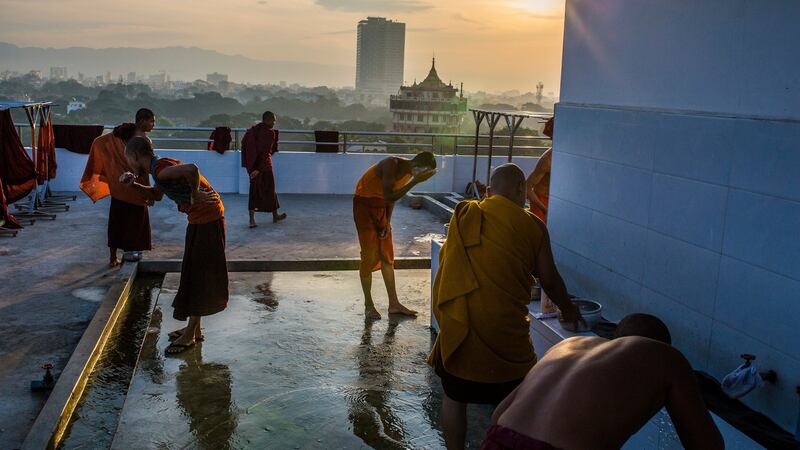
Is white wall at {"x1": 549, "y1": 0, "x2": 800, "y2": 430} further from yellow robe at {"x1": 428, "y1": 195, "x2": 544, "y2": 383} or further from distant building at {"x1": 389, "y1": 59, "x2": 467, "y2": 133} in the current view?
distant building at {"x1": 389, "y1": 59, "x2": 467, "y2": 133}

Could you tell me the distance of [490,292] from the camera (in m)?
3.65

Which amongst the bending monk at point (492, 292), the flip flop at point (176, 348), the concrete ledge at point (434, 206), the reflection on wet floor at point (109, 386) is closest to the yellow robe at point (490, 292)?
the bending monk at point (492, 292)

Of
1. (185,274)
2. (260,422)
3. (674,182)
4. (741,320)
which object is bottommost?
(260,422)

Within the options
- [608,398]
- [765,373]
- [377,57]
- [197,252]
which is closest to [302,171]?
[197,252]

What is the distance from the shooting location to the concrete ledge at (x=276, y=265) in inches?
317

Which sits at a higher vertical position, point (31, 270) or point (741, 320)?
point (741, 320)

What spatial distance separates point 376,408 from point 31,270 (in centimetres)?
480

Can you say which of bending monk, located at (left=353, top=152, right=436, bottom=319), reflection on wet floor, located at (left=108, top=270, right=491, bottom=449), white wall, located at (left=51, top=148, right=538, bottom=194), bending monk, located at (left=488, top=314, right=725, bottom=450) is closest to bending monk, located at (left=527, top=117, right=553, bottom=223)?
bending monk, located at (left=353, top=152, right=436, bottom=319)

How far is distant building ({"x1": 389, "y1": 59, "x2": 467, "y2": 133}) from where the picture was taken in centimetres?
9681

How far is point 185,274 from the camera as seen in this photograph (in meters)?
5.63

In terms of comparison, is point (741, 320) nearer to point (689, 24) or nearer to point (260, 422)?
point (689, 24)

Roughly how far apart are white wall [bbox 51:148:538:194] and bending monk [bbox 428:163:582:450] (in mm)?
10568

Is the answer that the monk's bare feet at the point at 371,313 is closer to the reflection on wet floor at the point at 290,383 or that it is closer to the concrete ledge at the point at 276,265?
the reflection on wet floor at the point at 290,383

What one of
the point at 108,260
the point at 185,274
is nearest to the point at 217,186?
the point at 108,260
